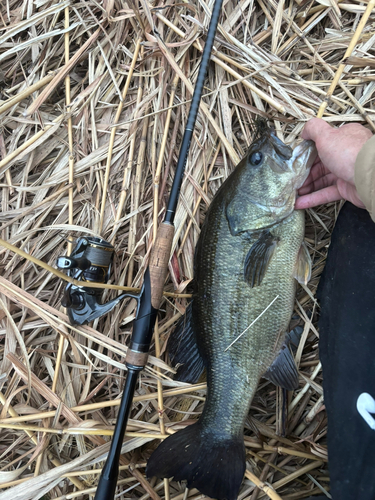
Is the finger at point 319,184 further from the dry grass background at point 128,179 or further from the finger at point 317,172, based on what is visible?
the dry grass background at point 128,179

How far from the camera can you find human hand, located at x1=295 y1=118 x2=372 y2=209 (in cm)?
158

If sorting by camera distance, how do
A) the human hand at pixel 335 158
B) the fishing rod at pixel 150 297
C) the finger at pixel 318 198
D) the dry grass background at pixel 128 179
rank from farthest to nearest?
1. the dry grass background at pixel 128 179
2. the finger at pixel 318 198
3. the fishing rod at pixel 150 297
4. the human hand at pixel 335 158

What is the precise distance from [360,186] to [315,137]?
0.39m

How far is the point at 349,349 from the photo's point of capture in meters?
1.74

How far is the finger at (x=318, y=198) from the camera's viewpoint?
1.82 meters

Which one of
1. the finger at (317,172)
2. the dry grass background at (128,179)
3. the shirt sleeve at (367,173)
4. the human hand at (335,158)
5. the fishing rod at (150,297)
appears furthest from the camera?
the dry grass background at (128,179)

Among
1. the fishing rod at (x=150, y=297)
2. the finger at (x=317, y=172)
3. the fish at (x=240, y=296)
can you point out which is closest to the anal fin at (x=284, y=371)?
the fish at (x=240, y=296)

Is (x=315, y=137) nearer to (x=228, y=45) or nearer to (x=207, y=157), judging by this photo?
(x=207, y=157)

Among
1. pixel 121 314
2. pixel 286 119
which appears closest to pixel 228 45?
pixel 286 119

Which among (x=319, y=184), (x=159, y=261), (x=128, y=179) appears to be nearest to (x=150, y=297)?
(x=159, y=261)

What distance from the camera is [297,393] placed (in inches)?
83.6

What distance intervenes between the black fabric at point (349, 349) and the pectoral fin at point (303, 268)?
12cm

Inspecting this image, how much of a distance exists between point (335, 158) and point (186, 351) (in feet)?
4.30

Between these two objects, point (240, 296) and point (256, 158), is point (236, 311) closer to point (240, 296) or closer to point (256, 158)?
point (240, 296)
